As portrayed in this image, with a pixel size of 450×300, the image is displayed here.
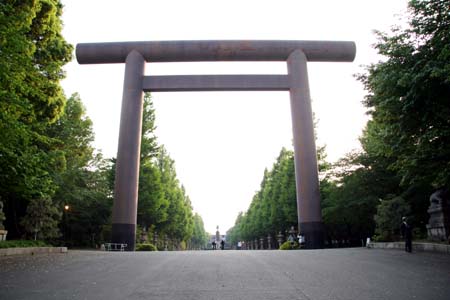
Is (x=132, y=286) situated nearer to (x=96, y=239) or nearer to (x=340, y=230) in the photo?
(x=96, y=239)

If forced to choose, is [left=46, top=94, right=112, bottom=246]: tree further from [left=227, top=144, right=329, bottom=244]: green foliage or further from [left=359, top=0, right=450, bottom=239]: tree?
[left=359, top=0, right=450, bottom=239]: tree

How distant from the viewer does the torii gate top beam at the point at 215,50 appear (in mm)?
23047

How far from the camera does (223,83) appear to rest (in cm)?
2284

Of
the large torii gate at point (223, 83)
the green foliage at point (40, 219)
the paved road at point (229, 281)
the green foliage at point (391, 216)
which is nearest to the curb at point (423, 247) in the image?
the green foliage at point (391, 216)

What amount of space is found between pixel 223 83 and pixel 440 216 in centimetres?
1393

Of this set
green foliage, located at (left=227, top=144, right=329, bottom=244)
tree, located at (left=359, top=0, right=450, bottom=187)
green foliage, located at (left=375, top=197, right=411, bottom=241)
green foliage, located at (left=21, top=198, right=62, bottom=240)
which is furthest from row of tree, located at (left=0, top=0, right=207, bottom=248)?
green foliage, located at (left=375, top=197, right=411, bottom=241)

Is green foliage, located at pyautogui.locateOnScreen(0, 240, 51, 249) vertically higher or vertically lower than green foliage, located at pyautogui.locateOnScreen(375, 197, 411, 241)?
lower

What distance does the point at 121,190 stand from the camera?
21094 millimetres

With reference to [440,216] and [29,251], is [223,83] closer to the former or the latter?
[440,216]

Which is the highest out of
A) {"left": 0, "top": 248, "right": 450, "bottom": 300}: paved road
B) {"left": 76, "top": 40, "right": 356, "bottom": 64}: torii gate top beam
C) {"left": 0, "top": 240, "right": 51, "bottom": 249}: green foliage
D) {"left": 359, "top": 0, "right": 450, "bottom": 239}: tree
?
{"left": 76, "top": 40, "right": 356, "bottom": 64}: torii gate top beam

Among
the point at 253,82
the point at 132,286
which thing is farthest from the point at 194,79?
the point at 132,286

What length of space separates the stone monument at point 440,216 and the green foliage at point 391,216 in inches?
94.3

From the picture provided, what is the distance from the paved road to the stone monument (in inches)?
168

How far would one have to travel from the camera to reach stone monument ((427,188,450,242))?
13.7 meters
